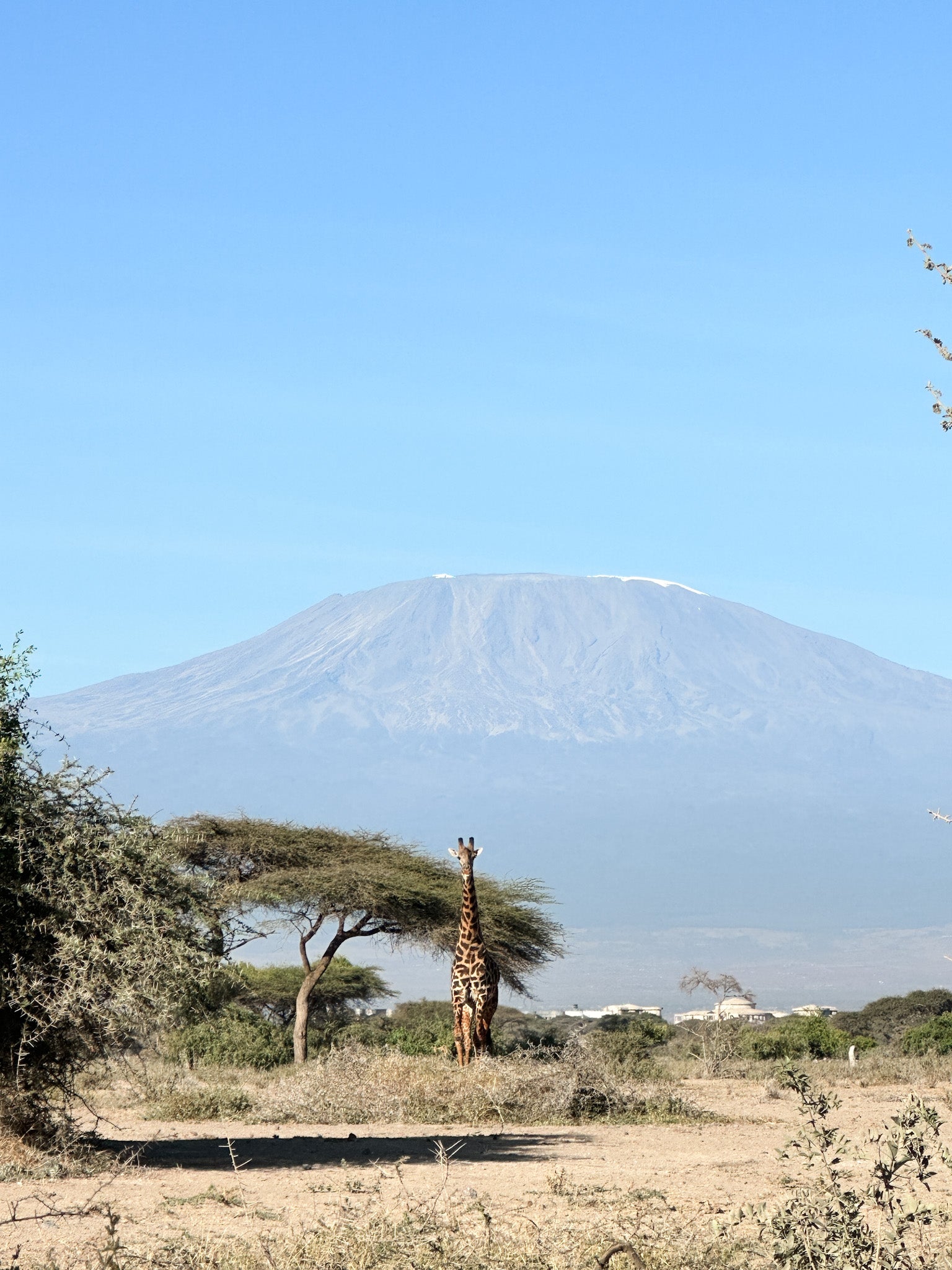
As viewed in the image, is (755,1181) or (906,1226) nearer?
(906,1226)

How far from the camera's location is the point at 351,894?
108 ft

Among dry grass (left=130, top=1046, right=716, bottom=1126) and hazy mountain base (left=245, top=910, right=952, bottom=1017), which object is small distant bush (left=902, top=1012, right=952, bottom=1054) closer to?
dry grass (left=130, top=1046, right=716, bottom=1126)

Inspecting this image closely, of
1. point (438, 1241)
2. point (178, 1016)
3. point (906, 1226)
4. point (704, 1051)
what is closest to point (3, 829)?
point (178, 1016)

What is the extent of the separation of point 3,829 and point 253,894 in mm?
19555

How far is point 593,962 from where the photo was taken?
167 metres

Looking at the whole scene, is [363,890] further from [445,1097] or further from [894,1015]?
[894,1015]

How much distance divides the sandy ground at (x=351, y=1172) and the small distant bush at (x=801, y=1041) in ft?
40.7

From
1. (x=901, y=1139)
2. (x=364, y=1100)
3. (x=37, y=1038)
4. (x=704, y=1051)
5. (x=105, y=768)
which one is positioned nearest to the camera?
(x=901, y=1139)

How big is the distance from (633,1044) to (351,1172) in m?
17.8

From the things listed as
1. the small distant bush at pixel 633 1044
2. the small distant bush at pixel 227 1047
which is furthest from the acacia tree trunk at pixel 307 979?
the small distant bush at pixel 633 1044

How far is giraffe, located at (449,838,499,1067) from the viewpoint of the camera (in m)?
21.6

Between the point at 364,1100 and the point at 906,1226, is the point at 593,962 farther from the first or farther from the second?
the point at 906,1226

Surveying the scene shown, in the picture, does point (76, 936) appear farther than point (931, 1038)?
No

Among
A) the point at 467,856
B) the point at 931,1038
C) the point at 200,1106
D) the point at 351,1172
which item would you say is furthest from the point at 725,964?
the point at 351,1172
